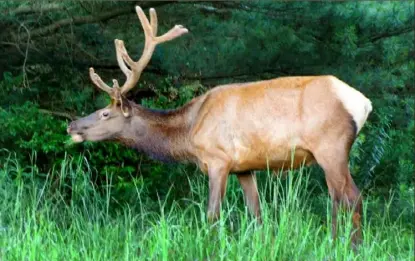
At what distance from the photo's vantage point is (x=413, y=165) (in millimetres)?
12633

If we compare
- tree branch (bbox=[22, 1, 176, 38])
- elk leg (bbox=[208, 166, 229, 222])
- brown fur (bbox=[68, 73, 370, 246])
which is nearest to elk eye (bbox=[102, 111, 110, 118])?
brown fur (bbox=[68, 73, 370, 246])

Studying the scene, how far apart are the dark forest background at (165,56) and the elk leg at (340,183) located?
1.80 meters

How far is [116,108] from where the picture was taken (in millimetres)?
9258

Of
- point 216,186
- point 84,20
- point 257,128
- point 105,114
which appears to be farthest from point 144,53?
point 216,186

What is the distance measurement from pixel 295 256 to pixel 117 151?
14.4 ft

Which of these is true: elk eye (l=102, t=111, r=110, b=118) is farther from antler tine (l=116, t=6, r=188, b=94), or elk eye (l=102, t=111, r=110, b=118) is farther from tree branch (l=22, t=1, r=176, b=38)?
tree branch (l=22, t=1, r=176, b=38)

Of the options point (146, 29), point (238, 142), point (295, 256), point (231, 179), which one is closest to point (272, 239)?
point (295, 256)

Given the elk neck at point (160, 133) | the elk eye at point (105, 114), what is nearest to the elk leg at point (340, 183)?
the elk neck at point (160, 133)

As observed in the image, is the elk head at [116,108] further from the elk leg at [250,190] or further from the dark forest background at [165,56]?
the elk leg at [250,190]

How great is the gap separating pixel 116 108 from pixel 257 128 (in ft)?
4.01

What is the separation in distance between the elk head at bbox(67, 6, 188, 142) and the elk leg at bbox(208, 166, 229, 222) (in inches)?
36.9

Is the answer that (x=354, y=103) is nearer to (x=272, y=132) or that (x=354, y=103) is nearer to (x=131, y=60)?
(x=272, y=132)

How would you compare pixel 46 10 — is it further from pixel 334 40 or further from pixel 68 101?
pixel 334 40

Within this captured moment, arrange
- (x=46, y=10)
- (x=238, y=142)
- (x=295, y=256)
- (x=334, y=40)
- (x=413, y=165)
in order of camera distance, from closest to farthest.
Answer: (x=295, y=256) → (x=238, y=142) → (x=46, y=10) → (x=334, y=40) → (x=413, y=165)
